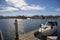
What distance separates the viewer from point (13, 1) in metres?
2.34

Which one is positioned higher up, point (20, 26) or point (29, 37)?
point (20, 26)

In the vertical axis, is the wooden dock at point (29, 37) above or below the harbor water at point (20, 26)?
below

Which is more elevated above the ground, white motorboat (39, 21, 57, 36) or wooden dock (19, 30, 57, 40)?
white motorboat (39, 21, 57, 36)

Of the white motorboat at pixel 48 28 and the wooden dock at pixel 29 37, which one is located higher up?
the white motorboat at pixel 48 28

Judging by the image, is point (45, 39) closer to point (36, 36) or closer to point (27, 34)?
point (36, 36)

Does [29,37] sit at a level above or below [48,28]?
below

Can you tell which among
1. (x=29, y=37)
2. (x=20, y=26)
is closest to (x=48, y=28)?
(x=29, y=37)

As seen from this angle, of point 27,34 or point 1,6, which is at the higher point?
point 1,6

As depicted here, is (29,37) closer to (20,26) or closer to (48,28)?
(20,26)

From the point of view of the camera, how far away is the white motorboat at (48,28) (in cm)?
227

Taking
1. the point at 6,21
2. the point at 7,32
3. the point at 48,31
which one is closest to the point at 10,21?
the point at 6,21

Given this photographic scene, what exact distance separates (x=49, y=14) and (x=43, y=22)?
19cm

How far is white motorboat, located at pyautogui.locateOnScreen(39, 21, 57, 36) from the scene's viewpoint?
2.27 metres

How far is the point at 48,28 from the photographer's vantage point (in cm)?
228
